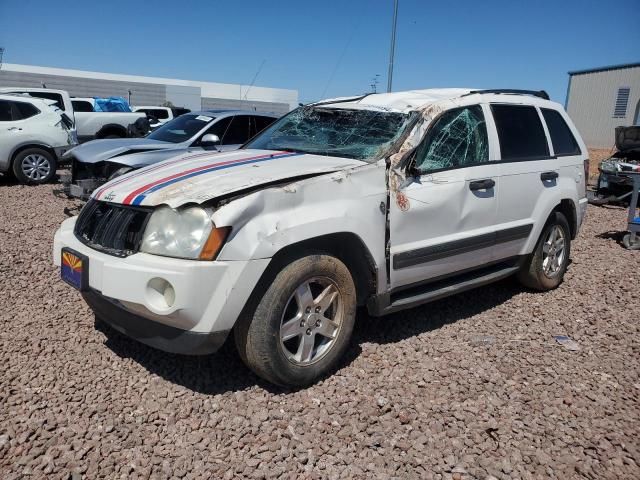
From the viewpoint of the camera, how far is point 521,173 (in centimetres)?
396

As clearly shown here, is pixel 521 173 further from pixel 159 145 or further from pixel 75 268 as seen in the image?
pixel 159 145

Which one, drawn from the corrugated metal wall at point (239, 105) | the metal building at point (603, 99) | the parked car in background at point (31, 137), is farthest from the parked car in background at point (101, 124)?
the corrugated metal wall at point (239, 105)

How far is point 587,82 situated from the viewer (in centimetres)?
2980

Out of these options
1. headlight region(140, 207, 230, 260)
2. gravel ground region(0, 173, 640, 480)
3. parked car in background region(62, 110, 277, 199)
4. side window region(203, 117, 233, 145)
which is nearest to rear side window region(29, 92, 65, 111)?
parked car in background region(62, 110, 277, 199)

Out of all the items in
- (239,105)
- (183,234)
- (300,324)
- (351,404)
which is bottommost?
(351,404)

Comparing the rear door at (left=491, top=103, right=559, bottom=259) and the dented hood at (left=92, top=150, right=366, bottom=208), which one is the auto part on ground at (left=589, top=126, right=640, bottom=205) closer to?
the rear door at (left=491, top=103, right=559, bottom=259)

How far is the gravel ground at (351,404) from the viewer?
233cm

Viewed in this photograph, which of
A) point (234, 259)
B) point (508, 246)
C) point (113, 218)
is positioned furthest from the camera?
point (508, 246)

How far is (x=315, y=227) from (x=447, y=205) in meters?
1.11

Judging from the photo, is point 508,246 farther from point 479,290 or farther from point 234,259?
point 234,259

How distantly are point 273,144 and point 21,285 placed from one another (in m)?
2.45

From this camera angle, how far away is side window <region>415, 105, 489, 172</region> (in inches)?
131

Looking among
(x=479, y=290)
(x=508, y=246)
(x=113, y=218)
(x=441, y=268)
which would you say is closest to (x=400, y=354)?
(x=441, y=268)

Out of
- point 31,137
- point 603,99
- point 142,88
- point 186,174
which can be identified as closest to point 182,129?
point 31,137
